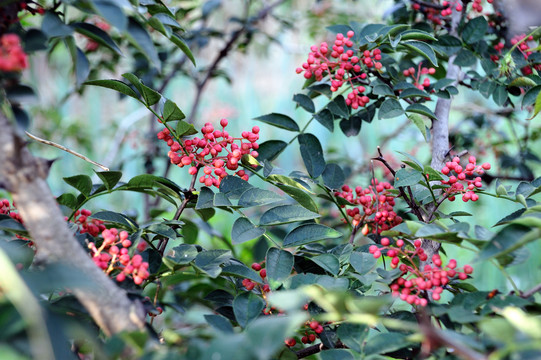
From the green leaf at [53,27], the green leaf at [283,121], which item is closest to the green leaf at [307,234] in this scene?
the green leaf at [283,121]

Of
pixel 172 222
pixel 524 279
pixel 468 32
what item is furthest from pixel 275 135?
pixel 172 222

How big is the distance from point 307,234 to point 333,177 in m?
0.17

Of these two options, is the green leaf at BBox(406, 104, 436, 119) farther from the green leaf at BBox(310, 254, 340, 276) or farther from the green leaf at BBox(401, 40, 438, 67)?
the green leaf at BBox(310, 254, 340, 276)

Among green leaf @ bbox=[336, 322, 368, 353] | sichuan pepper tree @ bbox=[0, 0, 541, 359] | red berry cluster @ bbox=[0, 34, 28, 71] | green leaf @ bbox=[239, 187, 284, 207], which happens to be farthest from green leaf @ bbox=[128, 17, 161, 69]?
green leaf @ bbox=[336, 322, 368, 353]

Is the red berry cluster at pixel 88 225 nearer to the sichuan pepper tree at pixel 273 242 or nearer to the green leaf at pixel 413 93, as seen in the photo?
the sichuan pepper tree at pixel 273 242

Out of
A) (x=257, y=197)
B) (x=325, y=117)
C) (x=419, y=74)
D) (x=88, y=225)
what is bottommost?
(x=88, y=225)

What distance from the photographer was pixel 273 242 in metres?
0.63

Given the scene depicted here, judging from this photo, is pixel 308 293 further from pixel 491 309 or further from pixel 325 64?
pixel 325 64

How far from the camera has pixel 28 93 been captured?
1.45ft

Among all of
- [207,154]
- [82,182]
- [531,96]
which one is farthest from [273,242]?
[531,96]

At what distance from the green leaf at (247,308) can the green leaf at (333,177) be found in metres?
0.27

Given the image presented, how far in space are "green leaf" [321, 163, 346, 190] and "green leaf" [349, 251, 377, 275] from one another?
19cm

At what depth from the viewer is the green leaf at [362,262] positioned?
0.56m

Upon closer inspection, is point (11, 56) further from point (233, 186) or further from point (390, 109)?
point (390, 109)
